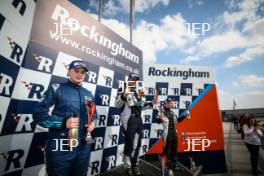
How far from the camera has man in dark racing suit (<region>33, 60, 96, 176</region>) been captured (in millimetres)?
1991

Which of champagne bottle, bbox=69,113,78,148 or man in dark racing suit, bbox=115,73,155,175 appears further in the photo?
man in dark racing suit, bbox=115,73,155,175

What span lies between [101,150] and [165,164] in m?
1.15

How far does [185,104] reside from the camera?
5945 millimetres

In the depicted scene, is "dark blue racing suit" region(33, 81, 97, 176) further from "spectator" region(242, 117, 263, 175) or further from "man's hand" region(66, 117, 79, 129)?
"spectator" region(242, 117, 263, 175)

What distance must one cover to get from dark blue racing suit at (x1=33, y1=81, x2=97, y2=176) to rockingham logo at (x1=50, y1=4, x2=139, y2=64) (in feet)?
3.85

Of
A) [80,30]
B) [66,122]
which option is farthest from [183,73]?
[66,122]

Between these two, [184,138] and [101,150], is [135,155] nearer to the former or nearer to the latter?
[101,150]

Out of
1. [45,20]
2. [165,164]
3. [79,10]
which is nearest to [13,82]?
[45,20]

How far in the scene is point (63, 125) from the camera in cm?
201

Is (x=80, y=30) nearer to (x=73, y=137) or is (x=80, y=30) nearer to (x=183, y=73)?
(x=73, y=137)

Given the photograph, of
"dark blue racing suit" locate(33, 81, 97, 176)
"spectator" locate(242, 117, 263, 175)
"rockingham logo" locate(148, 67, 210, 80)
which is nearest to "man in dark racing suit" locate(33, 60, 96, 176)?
"dark blue racing suit" locate(33, 81, 97, 176)

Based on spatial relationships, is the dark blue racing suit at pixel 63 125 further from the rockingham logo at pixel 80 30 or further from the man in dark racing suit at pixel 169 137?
the man in dark racing suit at pixel 169 137

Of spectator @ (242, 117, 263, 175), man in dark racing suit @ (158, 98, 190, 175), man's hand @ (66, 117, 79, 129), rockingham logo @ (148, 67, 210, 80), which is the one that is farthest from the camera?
rockingham logo @ (148, 67, 210, 80)

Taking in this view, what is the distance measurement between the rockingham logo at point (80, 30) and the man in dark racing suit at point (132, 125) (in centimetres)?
111
